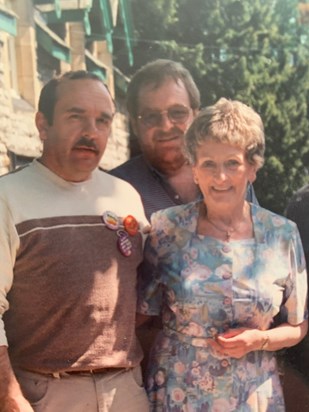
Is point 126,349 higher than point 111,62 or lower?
lower

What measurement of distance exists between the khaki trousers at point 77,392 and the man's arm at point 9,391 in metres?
0.10

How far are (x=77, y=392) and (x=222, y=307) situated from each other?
1.74ft

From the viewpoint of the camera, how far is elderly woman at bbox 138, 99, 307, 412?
2.14 meters

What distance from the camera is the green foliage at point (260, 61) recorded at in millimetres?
12000

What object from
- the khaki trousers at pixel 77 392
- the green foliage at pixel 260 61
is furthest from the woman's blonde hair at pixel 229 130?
the green foliage at pixel 260 61

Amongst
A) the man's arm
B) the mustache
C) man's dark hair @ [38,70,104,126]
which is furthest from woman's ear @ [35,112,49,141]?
the man's arm

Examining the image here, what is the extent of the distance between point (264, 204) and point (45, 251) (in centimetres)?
1050

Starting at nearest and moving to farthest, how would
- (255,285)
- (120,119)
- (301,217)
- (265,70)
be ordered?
(255,285) → (301,217) → (120,119) → (265,70)

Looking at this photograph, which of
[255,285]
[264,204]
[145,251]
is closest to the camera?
[255,285]

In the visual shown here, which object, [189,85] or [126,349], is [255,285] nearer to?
[126,349]

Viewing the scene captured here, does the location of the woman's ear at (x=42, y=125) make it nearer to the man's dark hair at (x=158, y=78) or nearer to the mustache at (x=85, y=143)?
the mustache at (x=85, y=143)

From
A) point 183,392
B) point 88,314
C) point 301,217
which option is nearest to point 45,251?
point 88,314

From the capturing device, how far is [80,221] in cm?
210

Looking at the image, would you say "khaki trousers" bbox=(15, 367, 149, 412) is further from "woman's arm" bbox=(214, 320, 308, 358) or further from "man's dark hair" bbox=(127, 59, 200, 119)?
"man's dark hair" bbox=(127, 59, 200, 119)
